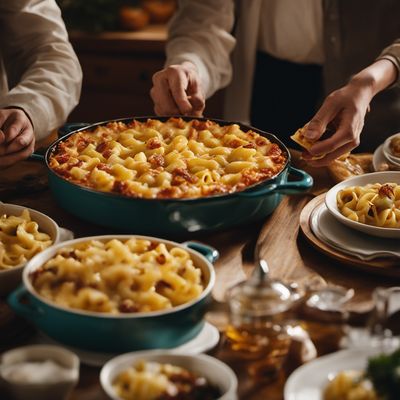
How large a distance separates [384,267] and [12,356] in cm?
87

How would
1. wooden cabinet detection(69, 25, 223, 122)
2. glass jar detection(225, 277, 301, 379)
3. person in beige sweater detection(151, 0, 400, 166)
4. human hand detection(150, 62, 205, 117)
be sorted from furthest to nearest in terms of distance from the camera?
wooden cabinet detection(69, 25, 223, 122) < person in beige sweater detection(151, 0, 400, 166) < human hand detection(150, 62, 205, 117) < glass jar detection(225, 277, 301, 379)

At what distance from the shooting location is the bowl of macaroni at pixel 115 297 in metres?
1.34

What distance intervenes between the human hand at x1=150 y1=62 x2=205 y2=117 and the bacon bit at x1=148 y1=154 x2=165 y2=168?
0.42 m

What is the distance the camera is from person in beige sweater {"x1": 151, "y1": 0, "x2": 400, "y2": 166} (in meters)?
2.54

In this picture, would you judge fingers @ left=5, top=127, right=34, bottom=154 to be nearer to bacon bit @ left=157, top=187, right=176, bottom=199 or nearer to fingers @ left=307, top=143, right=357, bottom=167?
bacon bit @ left=157, top=187, right=176, bottom=199

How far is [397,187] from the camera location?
2.02m

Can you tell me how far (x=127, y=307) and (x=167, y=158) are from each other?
Result: 2.43ft

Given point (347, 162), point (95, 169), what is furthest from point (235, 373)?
point (347, 162)

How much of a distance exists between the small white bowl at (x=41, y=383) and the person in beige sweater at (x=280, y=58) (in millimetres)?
1292

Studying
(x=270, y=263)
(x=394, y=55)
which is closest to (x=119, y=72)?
(x=394, y=55)

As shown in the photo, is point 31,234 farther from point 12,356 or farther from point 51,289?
point 12,356

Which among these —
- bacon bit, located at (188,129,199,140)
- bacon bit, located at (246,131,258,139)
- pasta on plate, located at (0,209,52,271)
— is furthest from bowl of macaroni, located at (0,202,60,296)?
bacon bit, located at (246,131,258,139)

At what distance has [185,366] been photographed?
1280 mm

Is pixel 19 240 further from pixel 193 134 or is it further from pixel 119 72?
pixel 119 72
